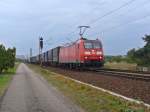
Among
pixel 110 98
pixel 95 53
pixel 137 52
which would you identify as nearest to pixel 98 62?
pixel 95 53

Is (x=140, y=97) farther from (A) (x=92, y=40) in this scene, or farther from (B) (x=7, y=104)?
(A) (x=92, y=40)

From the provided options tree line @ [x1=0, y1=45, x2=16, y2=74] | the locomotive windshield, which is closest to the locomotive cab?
the locomotive windshield

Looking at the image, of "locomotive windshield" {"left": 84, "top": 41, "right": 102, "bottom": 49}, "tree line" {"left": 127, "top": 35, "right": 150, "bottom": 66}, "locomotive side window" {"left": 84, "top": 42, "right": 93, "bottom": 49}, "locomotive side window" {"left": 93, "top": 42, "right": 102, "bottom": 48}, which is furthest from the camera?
"tree line" {"left": 127, "top": 35, "right": 150, "bottom": 66}

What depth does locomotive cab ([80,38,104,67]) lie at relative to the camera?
49.8 meters

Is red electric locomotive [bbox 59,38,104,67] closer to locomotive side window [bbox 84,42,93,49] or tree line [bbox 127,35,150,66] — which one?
locomotive side window [bbox 84,42,93,49]

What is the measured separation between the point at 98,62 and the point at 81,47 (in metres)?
2.46

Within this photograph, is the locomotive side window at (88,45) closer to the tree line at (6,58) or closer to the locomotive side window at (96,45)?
the locomotive side window at (96,45)

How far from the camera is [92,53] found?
5041 cm

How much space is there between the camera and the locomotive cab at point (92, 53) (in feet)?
164

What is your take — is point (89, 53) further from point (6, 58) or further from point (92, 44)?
point (6, 58)

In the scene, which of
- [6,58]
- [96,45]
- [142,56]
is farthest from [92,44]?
[142,56]

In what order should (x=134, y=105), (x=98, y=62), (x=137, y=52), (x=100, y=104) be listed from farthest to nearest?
(x=137, y=52), (x=98, y=62), (x=100, y=104), (x=134, y=105)

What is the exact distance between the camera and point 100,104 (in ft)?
52.7

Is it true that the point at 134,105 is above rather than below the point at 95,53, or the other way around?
below
